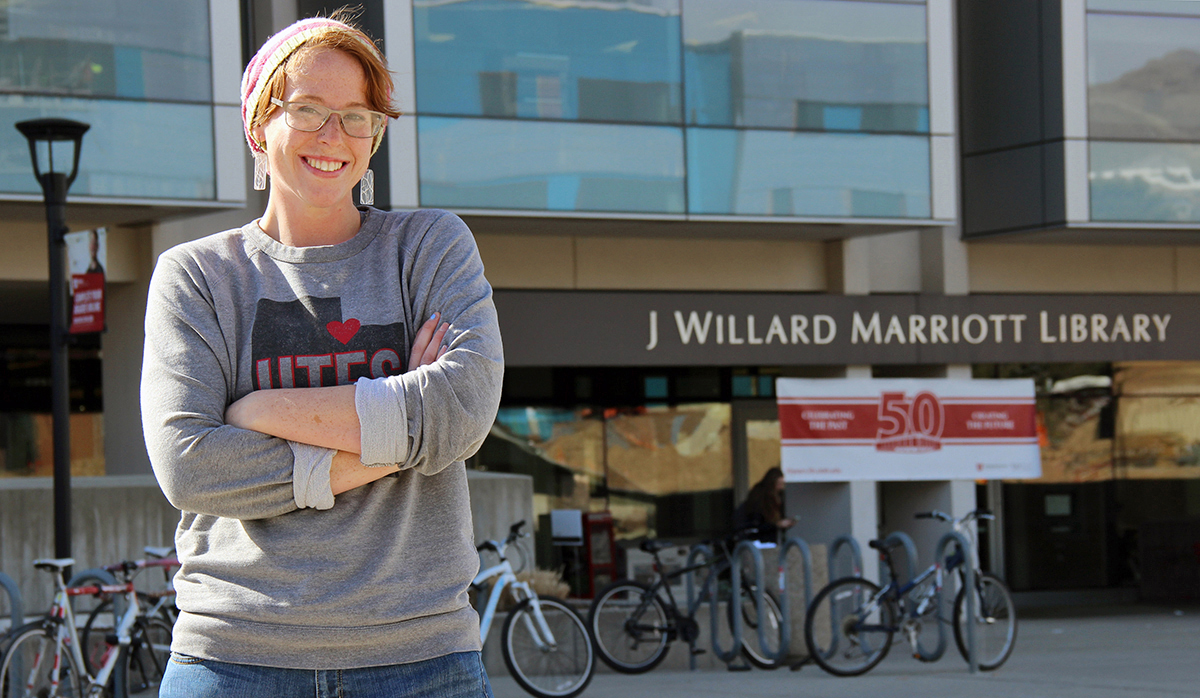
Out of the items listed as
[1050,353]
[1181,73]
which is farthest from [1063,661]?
[1181,73]

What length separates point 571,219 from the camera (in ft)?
48.2

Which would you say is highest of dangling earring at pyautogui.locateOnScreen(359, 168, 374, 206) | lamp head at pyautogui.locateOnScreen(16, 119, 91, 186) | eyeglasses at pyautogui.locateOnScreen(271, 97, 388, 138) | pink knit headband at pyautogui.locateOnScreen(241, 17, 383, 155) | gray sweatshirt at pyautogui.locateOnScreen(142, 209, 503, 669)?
lamp head at pyautogui.locateOnScreen(16, 119, 91, 186)

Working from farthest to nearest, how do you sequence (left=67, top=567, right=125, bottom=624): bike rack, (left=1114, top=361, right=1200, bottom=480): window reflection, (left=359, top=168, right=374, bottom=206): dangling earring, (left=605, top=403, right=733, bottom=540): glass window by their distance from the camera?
(left=1114, top=361, right=1200, bottom=480): window reflection → (left=605, top=403, right=733, bottom=540): glass window → (left=67, top=567, right=125, bottom=624): bike rack → (left=359, top=168, right=374, bottom=206): dangling earring

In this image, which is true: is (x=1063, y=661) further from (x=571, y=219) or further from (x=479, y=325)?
(x=479, y=325)

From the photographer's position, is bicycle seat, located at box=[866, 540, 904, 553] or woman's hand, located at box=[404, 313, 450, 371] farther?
bicycle seat, located at box=[866, 540, 904, 553]

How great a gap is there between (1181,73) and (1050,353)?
3450 millimetres

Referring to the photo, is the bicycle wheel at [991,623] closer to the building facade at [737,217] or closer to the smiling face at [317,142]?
the building facade at [737,217]

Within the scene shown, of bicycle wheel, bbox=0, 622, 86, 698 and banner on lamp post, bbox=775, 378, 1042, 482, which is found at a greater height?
banner on lamp post, bbox=775, 378, 1042, 482

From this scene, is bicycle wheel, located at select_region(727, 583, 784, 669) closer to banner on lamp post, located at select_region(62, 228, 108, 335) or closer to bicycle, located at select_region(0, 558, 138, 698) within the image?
bicycle, located at select_region(0, 558, 138, 698)

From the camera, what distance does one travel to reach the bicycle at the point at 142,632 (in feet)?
30.1

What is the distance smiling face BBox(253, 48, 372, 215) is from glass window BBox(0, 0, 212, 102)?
38.5ft

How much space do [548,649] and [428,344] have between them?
8.57 m

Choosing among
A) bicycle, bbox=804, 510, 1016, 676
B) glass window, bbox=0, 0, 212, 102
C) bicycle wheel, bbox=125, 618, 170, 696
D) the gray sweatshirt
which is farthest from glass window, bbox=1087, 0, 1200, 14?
the gray sweatshirt

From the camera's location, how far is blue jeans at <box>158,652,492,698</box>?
203 cm
